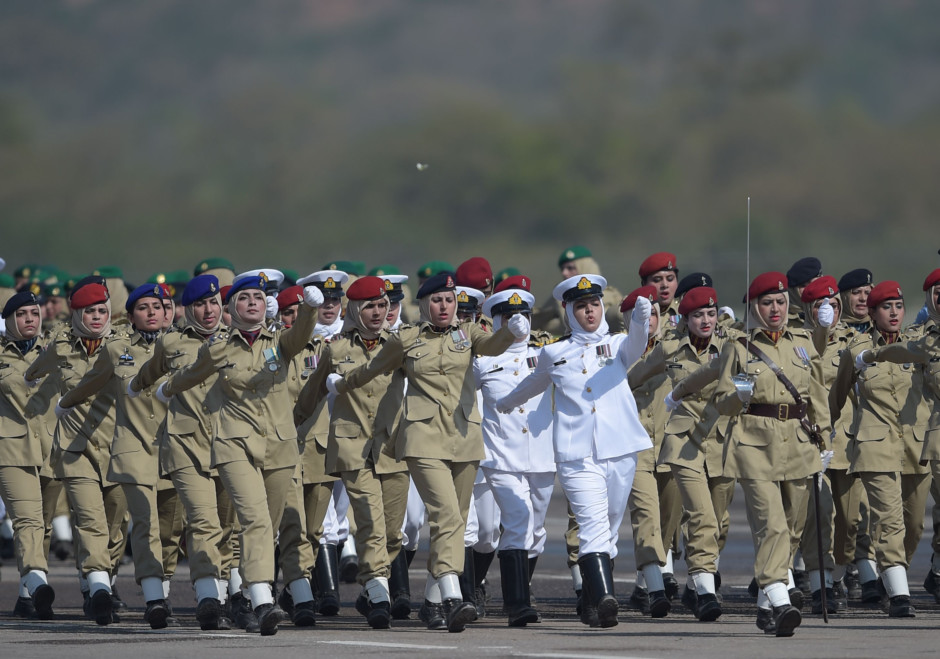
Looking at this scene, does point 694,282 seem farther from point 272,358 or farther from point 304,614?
point 304,614

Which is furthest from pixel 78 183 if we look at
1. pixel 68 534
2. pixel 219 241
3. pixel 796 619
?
pixel 796 619

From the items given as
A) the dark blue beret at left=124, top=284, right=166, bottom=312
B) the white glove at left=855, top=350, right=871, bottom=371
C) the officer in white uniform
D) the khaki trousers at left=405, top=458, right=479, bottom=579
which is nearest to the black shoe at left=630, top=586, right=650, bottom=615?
the officer in white uniform

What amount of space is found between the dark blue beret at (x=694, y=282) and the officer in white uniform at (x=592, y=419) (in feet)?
5.38

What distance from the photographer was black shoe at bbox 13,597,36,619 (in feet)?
40.3

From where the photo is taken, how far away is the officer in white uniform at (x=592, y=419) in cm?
1058

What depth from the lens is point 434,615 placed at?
11.0 m

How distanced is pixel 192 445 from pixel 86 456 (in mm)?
1271

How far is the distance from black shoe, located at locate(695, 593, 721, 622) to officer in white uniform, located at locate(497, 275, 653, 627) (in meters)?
0.88

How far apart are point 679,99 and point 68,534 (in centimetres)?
3848

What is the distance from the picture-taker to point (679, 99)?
53.6 m

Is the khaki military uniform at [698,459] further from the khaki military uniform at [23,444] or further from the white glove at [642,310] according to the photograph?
the khaki military uniform at [23,444]

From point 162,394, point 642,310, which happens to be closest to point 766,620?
point 642,310

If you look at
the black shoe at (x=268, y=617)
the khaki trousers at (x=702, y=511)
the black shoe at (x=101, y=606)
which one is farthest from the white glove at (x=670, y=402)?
the black shoe at (x=101, y=606)

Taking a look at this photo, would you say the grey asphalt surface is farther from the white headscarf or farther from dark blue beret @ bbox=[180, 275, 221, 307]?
dark blue beret @ bbox=[180, 275, 221, 307]
